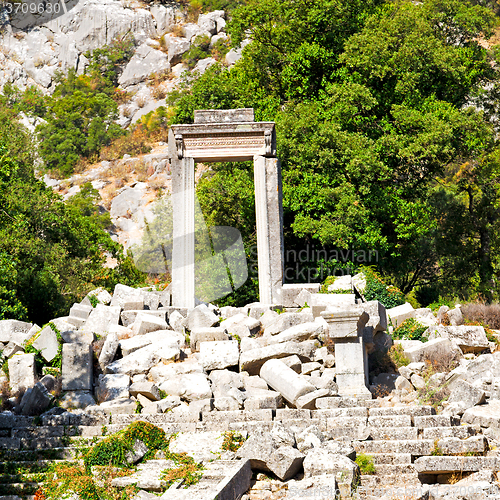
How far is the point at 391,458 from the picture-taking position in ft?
25.5

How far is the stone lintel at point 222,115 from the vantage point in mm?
15703

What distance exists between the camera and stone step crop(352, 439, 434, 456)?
7852mm

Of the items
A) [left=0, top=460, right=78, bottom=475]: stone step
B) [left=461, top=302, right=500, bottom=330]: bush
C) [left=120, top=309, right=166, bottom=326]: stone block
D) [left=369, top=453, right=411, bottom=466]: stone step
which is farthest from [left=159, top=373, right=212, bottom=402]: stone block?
[left=461, top=302, right=500, bottom=330]: bush

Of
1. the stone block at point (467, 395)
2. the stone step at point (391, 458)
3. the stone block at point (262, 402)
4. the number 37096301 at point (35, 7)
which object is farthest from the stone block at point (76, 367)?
the number 37096301 at point (35, 7)

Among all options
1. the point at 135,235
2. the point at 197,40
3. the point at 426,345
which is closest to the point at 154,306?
the point at 426,345

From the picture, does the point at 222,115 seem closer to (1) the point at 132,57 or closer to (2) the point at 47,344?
(2) the point at 47,344

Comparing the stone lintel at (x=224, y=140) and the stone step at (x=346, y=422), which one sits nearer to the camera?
the stone step at (x=346, y=422)

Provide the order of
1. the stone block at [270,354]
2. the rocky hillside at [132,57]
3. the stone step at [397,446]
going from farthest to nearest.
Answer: the rocky hillside at [132,57]
the stone block at [270,354]
the stone step at [397,446]

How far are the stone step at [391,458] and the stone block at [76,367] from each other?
5.21 meters

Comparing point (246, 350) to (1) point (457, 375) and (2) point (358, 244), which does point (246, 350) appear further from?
(2) point (358, 244)

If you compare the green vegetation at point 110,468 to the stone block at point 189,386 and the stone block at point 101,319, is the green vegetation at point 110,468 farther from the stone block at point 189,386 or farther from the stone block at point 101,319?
the stone block at point 101,319

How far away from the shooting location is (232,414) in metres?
9.26

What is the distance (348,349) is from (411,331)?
3.11 meters

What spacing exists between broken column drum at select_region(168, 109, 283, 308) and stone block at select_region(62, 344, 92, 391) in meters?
4.17
